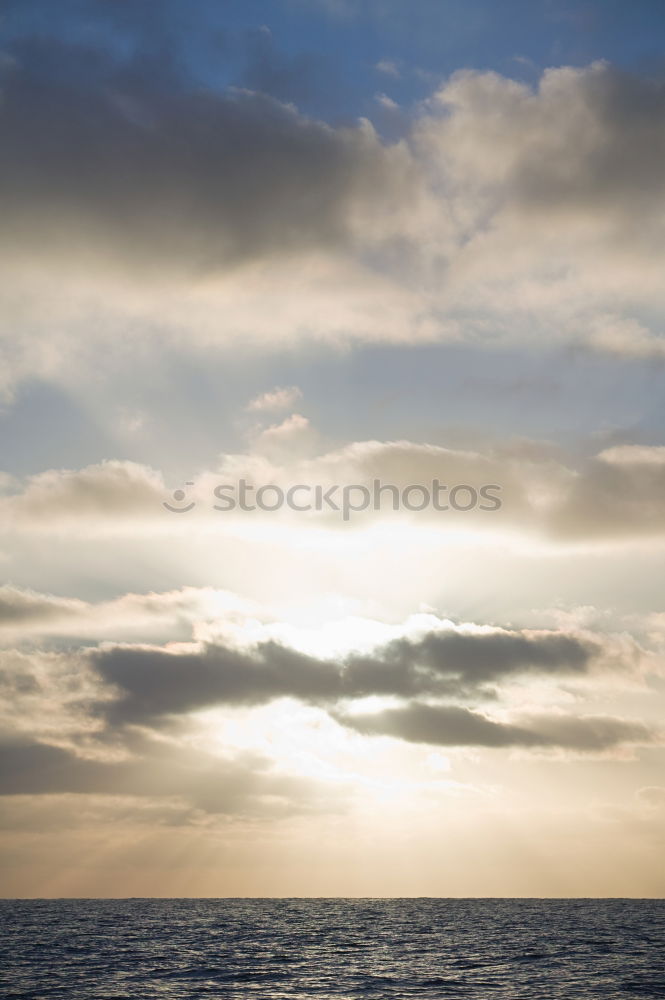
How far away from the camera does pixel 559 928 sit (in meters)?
166

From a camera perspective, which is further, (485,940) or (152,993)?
(485,940)

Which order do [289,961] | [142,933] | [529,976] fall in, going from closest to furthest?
[529,976] < [289,961] < [142,933]

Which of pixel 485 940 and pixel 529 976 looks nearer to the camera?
pixel 529 976

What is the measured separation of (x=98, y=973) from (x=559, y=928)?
363ft

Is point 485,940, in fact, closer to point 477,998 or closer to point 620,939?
point 620,939

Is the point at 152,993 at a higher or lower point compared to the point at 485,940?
higher

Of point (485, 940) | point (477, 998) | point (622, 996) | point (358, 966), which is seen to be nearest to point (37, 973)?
point (358, 966)

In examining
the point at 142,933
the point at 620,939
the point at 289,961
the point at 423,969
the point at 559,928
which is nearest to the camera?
the point at 423,969

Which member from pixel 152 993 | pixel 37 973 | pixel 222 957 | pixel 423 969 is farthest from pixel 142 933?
pixel 152 993

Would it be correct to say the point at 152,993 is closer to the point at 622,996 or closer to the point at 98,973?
the point at 98,973

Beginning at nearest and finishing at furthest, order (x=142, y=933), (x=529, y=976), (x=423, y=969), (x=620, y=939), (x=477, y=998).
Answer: (x=477, y=998), (x=529, y=976), (x=423, y=969), (x=620, y=939), (x=142, y=933)

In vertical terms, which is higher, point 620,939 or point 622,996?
point 622,996

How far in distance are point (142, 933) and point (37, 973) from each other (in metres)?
74.2

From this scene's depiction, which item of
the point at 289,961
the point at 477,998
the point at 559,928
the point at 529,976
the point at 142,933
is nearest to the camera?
the point at 477,998
